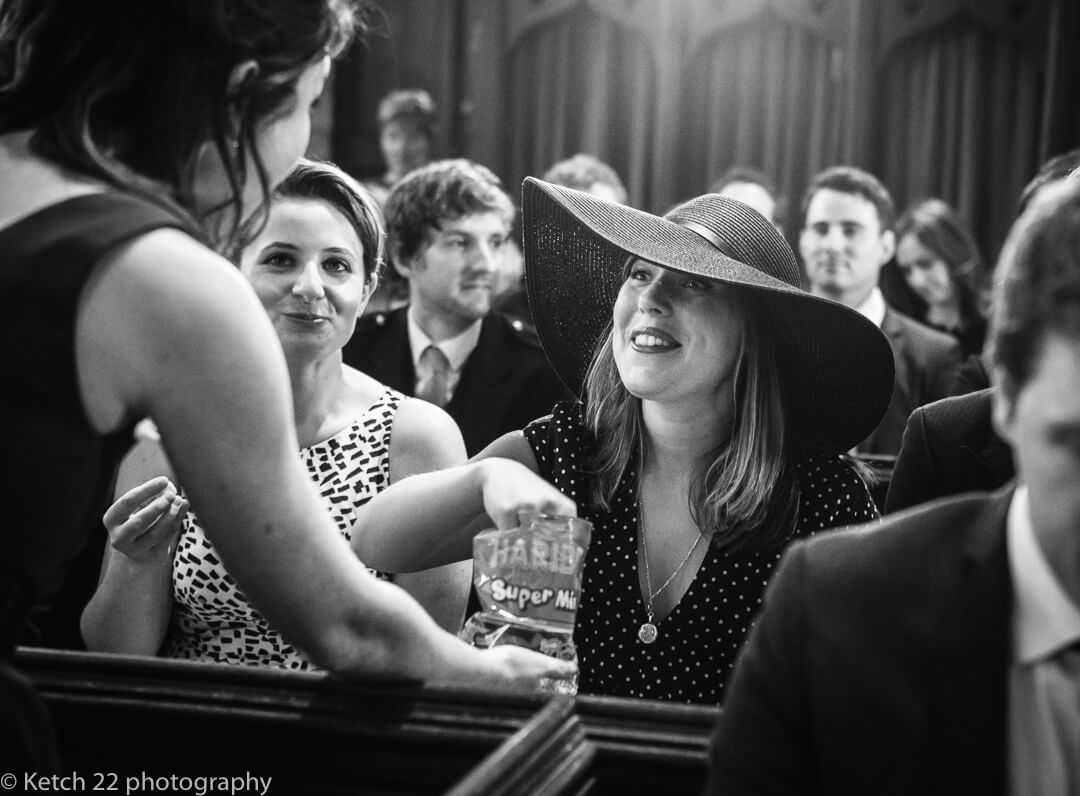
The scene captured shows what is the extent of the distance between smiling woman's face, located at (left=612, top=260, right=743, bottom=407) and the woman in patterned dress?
0.41 m

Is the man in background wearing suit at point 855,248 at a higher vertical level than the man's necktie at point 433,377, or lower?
higher

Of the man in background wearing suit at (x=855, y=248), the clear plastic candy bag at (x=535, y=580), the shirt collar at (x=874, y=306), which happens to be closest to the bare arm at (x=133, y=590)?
the clear plastic candy bag at (x=535, y=580)

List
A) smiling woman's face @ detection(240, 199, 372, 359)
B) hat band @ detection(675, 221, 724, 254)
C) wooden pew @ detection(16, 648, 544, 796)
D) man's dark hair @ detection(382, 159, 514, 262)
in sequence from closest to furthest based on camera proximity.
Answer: wooden pew @ detection(16, 648, 544, 796), hat band @ detection(675, 221, 724, 254), smiling woman's face @ detection(240, 199, 372, 359), man's dark hair @ detection(382, 159, 514, 262)

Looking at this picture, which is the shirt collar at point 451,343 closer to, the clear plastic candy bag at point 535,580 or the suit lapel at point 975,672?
the clear plastic candy bag at point 535,580

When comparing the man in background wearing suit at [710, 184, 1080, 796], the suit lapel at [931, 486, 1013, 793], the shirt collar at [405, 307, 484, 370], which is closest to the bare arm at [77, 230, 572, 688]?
the man in background wearing suit at [710, 184, 1080, 796]

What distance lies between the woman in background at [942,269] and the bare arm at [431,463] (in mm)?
3533

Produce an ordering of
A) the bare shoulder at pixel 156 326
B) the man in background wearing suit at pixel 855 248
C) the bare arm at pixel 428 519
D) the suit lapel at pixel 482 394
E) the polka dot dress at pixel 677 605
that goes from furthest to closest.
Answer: the man in background wearing suit at pixel 855 248, the suit lapel at pixel 482 394, the polka dot dress at pixel 677 605, the bare arm at pixel 428 519, the bare shoulder at pixel 156 326

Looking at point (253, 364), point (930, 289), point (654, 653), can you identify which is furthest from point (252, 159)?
point (930, 289)

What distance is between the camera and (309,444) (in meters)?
2.36

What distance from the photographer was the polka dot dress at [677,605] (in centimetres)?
208

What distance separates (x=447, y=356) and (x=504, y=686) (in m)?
2.66

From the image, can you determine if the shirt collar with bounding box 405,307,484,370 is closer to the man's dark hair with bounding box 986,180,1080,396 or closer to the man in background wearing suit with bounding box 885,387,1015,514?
the man in background wearing suit with bounding box 885,387,1015,514

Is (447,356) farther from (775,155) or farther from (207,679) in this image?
(775,155)

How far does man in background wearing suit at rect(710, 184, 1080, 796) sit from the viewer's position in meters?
0.91
